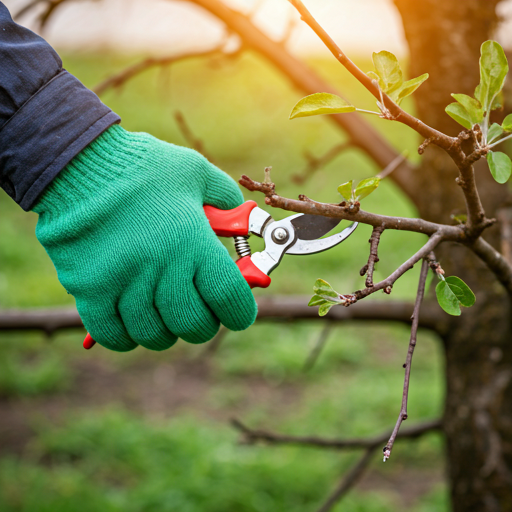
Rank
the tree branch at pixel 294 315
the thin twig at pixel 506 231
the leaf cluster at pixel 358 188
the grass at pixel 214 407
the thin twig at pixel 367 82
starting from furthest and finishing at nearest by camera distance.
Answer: the grass at pixel 214 407
the tree branch at pixel 294 315
the thin twig at pixel 506 231
the leaf cluster at pixel 358 188
the thin twig at pixel 367 82

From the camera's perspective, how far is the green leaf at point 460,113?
0.71 meters

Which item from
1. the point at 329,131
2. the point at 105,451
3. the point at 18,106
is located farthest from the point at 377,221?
the point at 329,131

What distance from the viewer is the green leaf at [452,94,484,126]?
2.33 ft

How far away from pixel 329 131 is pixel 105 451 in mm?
5600

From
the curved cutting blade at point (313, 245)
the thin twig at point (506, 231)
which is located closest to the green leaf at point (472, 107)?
the curved cutting blade at point (313, 245)

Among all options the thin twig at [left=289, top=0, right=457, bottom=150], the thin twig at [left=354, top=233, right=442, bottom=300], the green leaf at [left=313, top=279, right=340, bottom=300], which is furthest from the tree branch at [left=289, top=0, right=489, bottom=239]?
the green leaf at [left=313, top=279, right=340, bottom=300]

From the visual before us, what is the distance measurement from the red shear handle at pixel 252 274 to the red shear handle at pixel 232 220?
2.6 inches

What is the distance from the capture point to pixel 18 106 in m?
1.10

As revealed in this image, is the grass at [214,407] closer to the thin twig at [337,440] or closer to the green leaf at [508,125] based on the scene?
the thin twig at [337,440]

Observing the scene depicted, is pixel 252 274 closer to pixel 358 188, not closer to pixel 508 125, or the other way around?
pixel 358 188

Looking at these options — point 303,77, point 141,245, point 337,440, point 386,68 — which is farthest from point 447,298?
Answer: point 303,77

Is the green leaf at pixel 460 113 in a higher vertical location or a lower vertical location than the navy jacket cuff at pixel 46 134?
higher

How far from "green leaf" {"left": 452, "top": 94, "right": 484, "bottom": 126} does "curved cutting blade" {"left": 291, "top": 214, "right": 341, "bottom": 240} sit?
35cm

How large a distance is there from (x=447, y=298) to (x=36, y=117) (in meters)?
0.90
